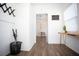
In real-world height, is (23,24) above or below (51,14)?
below

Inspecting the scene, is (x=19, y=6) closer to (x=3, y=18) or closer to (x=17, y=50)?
(x=3, y=18)

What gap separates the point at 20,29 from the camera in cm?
384

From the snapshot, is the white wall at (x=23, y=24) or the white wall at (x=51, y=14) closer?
the white wall at (x=23, y=24)

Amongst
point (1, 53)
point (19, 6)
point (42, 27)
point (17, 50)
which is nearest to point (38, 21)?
point (42, 27)

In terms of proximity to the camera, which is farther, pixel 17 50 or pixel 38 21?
pixel 38 21

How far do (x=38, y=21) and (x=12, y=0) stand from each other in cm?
973

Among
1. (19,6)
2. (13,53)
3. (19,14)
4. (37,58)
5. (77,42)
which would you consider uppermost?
(19,6)

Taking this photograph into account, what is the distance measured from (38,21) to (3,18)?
7649mm

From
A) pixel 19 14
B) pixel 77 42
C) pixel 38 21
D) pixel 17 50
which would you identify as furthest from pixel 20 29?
pixel 38 21

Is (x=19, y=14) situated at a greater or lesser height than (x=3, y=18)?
greater

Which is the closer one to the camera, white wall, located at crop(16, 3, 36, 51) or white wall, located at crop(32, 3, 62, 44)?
white wall, located at crop(16, 3, 36, 51)

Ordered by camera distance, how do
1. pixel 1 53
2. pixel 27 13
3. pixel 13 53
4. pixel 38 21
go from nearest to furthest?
pixel 1 53 → pixel 13 53 → pixel 27 13 → pixel 38 21

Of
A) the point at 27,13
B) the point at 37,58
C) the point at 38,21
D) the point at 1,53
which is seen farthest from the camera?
the point at 38,21

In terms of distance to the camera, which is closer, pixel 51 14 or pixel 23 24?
pixel 23 24
